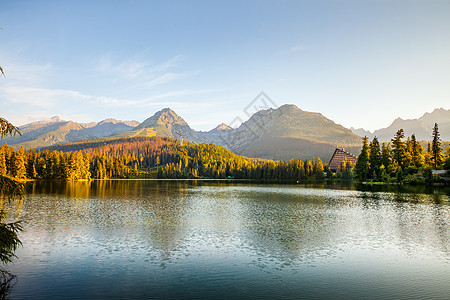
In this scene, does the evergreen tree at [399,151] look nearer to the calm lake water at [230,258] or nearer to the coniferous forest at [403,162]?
the coniferous forest at [403,162]

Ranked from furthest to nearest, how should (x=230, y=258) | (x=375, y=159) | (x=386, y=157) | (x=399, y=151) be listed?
1. (x=386, y=157)
2. (x=375, y=159)
3. (x=399, y=151)
4. (x=230, y=258)

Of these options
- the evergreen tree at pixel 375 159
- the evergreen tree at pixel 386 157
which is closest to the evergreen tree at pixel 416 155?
the evergreen tree at pixel 386 157

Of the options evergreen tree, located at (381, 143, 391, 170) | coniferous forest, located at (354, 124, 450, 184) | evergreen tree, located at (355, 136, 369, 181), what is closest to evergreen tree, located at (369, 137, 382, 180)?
coniferous forest, located at (354, 124, 450, 184)

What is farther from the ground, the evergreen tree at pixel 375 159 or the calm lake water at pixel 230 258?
the evergreen tree at pixel 375 159

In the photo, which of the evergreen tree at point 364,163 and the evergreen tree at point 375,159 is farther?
the evergreen tree at point 364,163

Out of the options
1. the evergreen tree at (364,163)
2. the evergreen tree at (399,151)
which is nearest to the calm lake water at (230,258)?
the evergreen tree at (399,151)

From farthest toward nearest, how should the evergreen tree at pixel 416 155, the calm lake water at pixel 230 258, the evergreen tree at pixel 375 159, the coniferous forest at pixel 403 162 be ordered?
the evergreen tree at pixel 375 159, the evergreen tree at pixel 416 155, the coniferous forest at pixel 403 162, the calm lake water at pixel 230 258

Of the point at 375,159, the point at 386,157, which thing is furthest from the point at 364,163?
the point at 386,157

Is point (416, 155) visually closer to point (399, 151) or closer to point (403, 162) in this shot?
point (403, 162)

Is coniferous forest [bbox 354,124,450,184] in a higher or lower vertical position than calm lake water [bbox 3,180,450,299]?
higher

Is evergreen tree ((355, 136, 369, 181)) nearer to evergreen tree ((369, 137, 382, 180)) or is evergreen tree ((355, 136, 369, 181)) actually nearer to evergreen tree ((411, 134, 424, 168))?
evergreen tree ((369, 137, 382, 180))

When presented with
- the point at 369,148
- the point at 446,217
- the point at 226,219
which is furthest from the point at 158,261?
the point at 369,148

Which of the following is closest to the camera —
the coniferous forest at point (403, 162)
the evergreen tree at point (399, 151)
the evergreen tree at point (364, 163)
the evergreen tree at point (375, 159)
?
the coniferous forest at point (403, 162)

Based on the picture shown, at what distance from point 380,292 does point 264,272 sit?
6.81 meters
